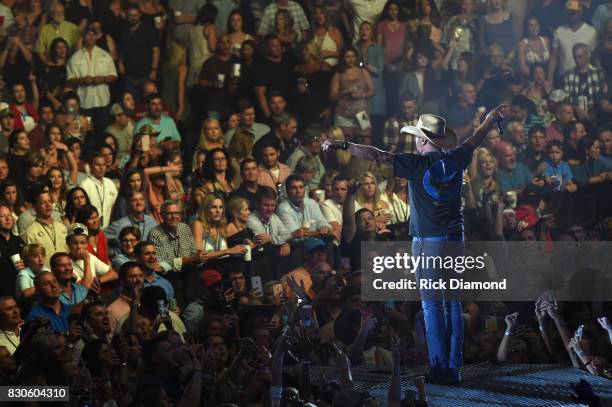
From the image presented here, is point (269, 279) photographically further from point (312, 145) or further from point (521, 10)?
point (521, 10)

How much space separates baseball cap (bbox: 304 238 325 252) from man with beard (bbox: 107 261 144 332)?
6.98 feet

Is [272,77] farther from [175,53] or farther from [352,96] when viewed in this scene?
[175,53]

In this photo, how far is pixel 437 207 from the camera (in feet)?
52.6

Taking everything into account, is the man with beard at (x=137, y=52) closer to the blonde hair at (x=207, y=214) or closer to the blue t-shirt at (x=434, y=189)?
the blonde hair at (x=207, y=214)

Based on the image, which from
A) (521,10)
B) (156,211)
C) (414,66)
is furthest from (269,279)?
(521,10)

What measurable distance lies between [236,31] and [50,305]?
4501 millimetres

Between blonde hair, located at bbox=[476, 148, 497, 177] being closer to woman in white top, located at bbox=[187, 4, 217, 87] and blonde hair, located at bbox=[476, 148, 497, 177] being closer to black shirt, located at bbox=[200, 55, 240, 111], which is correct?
black shirt, located at bbox=[200, 55, 240, 111]

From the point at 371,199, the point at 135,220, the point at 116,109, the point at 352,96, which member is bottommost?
the point at 135,220

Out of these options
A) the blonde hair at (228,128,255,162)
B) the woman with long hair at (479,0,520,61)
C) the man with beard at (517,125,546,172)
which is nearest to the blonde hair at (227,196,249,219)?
the blonde hair at (228,128,255,162)

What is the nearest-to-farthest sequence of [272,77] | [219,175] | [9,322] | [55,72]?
1. [9,322]
2. [219,175]
3. [55,72]
4. [272,77]

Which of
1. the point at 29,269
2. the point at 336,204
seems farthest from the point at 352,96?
the point at 29,269

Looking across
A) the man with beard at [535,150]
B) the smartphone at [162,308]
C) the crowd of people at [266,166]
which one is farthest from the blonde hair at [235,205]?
the man with beard at [535,150]

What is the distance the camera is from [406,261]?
61.5ft

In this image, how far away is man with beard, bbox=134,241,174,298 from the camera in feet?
60.8
